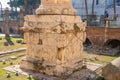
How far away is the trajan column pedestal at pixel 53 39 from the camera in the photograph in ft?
25.5

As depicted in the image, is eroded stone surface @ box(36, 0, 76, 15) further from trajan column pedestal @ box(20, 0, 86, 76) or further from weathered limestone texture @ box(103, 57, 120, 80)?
weathered limestone texture @ box(103, 57, 120, 80)

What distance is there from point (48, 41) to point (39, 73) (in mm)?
1416

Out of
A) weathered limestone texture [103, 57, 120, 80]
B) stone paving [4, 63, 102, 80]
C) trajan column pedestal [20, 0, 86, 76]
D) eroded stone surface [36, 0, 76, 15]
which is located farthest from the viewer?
eroded stone surface [36, 0, 76, 15]

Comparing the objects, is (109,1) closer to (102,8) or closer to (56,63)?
(102,8)

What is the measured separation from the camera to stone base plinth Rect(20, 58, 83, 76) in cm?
769

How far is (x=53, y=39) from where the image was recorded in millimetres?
7852

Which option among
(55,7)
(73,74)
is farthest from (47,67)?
(55,7)

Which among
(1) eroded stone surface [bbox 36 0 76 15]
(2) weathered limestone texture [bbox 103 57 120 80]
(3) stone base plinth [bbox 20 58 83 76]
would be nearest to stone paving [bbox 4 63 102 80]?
(3) stone base plinth [bbox 20 58 83 76]

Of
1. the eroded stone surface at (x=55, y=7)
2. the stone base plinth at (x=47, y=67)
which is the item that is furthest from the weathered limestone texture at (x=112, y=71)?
the eroded stone surface at (x=55, y=7)

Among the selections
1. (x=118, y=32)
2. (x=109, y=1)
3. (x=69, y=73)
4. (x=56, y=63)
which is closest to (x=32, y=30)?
(x=56, y=63)

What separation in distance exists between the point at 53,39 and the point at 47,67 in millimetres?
1190

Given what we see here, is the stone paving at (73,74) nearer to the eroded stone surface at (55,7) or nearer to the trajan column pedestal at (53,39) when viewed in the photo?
the trajan column pedestal at (53,39)

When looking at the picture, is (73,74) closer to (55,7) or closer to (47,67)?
(47,67)

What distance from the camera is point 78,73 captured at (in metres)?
8.16
